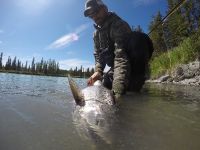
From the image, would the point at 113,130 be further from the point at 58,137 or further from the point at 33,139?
the point at 33,139

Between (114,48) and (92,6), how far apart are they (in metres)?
0.88

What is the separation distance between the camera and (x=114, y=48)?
14.1 ft

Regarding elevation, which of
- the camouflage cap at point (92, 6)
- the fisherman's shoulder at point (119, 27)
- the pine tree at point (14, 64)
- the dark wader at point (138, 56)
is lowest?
the dark wader at point (138, 56)

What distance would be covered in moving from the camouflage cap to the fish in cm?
167

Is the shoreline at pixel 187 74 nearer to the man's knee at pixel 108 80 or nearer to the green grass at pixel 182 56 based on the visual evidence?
the green grass at pixel 182 56

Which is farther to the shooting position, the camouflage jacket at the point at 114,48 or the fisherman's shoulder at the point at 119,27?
the fisherman's shoulder at the point at 119,27

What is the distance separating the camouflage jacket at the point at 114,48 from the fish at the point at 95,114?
1.77 ft

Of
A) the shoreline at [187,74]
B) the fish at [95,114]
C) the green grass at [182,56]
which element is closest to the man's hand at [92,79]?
the fish at [95,114]

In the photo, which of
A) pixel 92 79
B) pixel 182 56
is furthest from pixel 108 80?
pixel 182 56

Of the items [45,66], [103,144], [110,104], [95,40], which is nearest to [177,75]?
[95,40]

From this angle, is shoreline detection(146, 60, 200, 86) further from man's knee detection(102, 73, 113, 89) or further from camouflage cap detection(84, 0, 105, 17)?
camouflage cap detection(84, 0, 105, 17)

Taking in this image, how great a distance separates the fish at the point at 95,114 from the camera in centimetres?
166

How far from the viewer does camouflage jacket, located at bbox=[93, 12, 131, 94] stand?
3.23 metres

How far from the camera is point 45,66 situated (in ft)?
389
